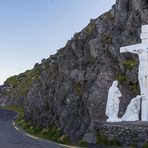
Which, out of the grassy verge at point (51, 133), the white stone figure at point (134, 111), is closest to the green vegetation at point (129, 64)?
the grassy verge at point (51, 133)

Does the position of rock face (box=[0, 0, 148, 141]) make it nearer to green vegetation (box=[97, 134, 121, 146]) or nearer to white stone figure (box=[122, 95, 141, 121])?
white stone figure (box=[122, 95, 141, 121])

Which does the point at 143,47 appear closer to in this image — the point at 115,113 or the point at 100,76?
the point at 115,113

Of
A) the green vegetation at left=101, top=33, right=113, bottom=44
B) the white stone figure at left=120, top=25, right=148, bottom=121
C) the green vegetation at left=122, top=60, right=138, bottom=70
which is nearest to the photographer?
the white stone figure at left=120, top=25, right=148, bottom=121

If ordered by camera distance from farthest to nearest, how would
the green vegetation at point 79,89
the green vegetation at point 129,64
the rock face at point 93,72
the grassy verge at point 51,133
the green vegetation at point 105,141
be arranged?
the green vegetation at point 79,89 → the green vegetation at point 129,64 → the grassy verge at point 51,133 → the rock face at point 93,72 → the green vegetation at point 105,141

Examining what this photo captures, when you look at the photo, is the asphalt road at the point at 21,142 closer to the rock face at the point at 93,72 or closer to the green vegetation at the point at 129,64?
the rock face at the point at 93,72

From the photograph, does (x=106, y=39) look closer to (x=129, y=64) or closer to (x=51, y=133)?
(x=129, y=64)

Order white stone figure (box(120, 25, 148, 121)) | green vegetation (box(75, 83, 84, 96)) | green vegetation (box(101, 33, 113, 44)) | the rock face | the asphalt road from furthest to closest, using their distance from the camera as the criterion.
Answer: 1. green vegetation (box(101, 33, 113, 44))
2. green vegetation (box(75, 83, 84, 96))
3. the rock face
4. the asphalt road
5. white stone figure (box(120, 25, 148, 121))

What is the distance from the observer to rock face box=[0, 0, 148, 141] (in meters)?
27.5

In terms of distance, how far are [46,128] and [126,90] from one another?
10.0 meters

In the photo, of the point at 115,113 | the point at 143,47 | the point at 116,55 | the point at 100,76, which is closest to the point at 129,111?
the point at 115,113

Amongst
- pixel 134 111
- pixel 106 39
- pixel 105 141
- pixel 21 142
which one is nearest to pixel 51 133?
pixel 106 39

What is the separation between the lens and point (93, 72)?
30.1m

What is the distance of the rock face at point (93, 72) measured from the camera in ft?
90.2

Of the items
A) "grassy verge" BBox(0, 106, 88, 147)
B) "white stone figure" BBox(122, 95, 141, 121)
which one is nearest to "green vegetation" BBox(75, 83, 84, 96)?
"grassy verge" BBox(0, 106, 88, 147)
